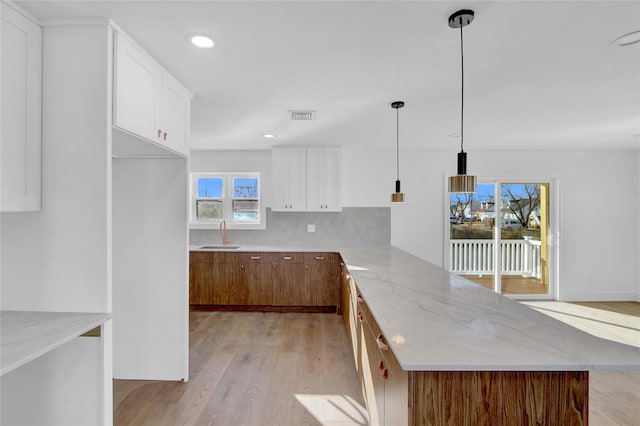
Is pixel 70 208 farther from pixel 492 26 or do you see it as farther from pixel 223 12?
pixel 492 26

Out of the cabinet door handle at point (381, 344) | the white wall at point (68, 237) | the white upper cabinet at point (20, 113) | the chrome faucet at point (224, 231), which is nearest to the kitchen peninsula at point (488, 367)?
the cabinet door handle at point (381, 344)

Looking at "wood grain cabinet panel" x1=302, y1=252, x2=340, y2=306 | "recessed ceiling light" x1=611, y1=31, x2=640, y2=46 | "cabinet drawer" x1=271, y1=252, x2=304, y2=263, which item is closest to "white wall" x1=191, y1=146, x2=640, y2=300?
"wood grain cabinet panel" x1=302, y1=252, x2=340, y2=306

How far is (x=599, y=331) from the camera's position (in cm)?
376

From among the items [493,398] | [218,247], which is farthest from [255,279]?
[493,398]

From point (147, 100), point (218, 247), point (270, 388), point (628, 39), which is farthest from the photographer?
point (218, 247)

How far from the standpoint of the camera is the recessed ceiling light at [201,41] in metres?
1.78

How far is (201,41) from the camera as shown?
1832mm

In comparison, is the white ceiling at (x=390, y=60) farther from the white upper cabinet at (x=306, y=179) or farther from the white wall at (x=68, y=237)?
the white upper cabinet at (x=306, y=179)

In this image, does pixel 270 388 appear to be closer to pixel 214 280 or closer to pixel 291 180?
pixel 214 280

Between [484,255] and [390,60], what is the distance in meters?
4.10

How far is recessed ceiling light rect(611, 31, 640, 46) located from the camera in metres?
1.77

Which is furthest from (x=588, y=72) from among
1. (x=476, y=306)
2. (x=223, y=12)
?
(x=223, y=12)

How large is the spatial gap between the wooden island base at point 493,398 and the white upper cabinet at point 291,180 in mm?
3717

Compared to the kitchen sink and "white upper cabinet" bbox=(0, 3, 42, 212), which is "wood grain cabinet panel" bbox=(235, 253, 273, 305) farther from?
"white upper cabinet" bbox=(0, 3, 42, 212)
